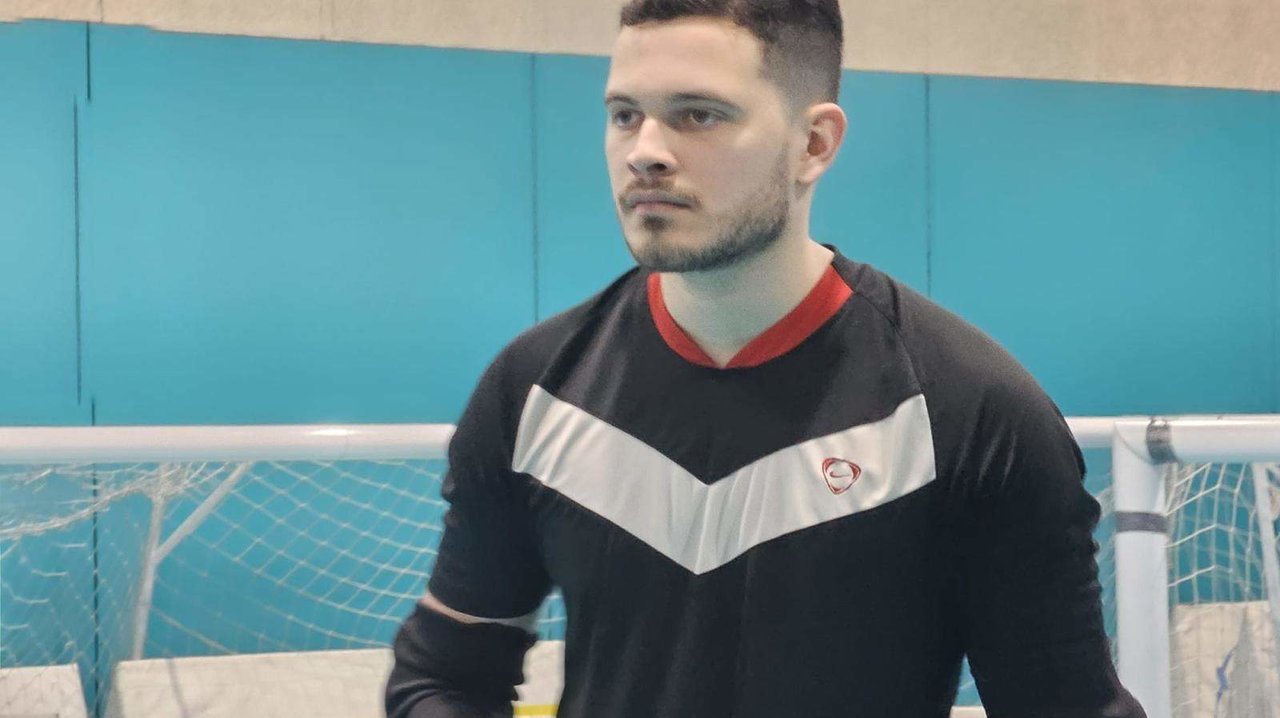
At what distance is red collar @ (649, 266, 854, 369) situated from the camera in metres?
0.90

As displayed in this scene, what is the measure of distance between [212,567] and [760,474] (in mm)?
2334

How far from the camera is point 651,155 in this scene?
0.85 m

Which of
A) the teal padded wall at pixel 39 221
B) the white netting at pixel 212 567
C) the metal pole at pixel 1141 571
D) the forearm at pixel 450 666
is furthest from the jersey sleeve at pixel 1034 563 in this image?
the teal padded wall at pixel 39 221

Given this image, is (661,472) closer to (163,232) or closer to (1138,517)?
(1138,517)

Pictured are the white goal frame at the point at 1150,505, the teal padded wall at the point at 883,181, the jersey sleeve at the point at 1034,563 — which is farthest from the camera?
the teal padded wall at the point at 883,181

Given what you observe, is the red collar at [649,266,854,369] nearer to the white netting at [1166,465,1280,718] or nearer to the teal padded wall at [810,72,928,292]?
the white netting at [1166,465,1280,718]

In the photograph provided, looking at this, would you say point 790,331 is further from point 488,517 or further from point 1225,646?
point 1225,646

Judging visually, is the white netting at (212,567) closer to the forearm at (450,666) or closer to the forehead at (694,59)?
the forearm at (450,666)

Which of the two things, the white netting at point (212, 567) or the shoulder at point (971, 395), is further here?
the white netting at point (212, 567)

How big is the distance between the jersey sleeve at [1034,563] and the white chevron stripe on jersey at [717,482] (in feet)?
0.16

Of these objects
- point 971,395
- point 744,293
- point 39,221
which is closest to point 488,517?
point 744,293

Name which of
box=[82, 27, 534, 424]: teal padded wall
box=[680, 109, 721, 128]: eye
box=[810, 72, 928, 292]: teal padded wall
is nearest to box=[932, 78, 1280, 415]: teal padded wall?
box=[810, 72, 928, 292]: teal padded wall

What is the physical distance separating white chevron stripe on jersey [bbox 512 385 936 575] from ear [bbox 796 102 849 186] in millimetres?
197

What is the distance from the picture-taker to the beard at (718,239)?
0.86 metres
